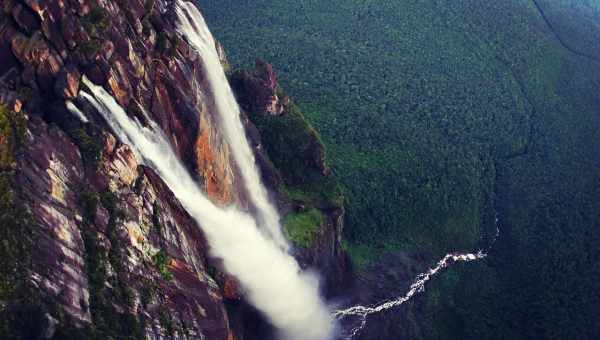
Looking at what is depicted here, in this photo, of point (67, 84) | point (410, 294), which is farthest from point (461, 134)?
point (67, 84)

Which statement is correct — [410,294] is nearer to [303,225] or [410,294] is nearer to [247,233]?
[303,225]

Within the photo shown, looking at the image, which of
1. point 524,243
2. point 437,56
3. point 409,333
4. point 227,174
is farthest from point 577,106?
point 227,174

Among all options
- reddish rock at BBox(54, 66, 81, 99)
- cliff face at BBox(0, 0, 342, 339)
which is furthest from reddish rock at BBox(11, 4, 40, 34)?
reddish rock at BBox(54, 66, 81, 99)

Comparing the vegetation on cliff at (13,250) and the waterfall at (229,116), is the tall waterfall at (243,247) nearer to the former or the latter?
the waterfall at (229,116)

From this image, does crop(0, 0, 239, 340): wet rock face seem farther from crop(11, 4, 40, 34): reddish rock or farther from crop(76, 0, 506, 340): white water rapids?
crop(76, 0, 506, 340): white water rapids

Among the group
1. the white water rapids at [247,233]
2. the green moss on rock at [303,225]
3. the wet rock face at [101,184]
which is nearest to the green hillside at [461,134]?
the green moss on rock at [303,225]
